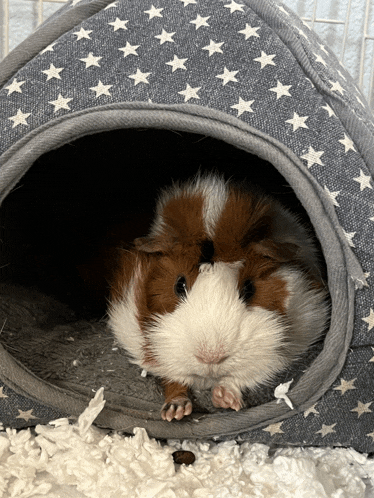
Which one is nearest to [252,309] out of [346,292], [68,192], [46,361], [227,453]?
[346,292]

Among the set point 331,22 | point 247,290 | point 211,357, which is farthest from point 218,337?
point 331,22

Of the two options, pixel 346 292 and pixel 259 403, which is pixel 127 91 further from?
pixel 259 403

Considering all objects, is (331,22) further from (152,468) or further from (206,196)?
(152,468)

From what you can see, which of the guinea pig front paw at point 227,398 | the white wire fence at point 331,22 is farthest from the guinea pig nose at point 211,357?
the white wire fence at point 331,22

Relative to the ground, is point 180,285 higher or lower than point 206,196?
lower

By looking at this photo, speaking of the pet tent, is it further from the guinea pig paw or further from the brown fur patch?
the brown fur patch

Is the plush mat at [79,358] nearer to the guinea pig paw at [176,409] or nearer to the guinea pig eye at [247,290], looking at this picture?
the guinea pig paw at [176,409]

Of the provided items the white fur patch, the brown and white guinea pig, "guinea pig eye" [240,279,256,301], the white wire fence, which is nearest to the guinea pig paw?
the brown and white guinea pig
